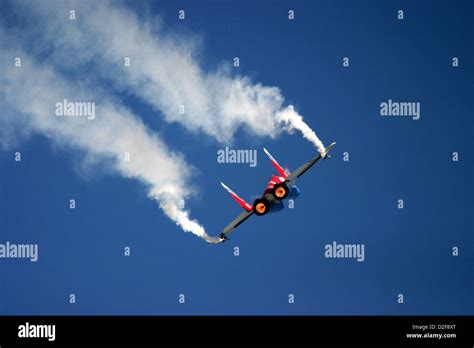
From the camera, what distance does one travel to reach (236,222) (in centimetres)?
3117

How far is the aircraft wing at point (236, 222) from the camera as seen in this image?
102 ft

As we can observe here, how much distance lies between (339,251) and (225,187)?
15.2 ft

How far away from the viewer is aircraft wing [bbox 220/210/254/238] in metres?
31.0
